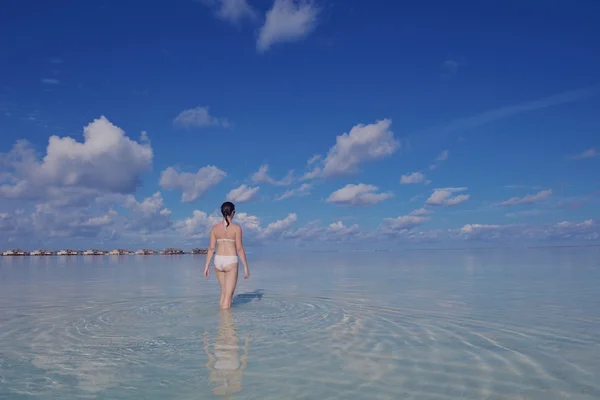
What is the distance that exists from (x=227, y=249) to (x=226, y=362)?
621 cm

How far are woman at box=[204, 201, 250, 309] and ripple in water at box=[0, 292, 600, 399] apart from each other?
1375 mm

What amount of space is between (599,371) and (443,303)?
8172 mm

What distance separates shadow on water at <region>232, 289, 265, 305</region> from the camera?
16.2 meters

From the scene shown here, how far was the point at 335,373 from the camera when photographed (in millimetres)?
7074

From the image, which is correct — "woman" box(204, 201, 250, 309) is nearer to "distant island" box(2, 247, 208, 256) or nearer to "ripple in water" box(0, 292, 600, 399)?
"ripple in water" box(0, 292, 600, 399)

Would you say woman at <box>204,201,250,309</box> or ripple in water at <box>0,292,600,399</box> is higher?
woman at <box>204,201,250,309</box>

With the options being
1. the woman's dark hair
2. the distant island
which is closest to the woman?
the woman's dark hair

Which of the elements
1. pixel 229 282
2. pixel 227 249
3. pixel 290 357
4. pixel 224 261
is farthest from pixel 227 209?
pixel 290 357

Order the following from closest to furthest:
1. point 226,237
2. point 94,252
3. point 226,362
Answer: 1. point 226,362
2. point 226,237
3. point 94,252

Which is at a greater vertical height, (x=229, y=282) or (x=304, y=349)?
(x=229, y=282)

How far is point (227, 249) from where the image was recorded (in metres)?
13.6

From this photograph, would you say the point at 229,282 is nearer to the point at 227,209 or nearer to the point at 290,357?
the point at 227,209

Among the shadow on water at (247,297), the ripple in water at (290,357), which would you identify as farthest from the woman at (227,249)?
the shadow on water at (247,297)

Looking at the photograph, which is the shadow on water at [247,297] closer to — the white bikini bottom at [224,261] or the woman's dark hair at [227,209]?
the white bikini bottom at [224,261]
